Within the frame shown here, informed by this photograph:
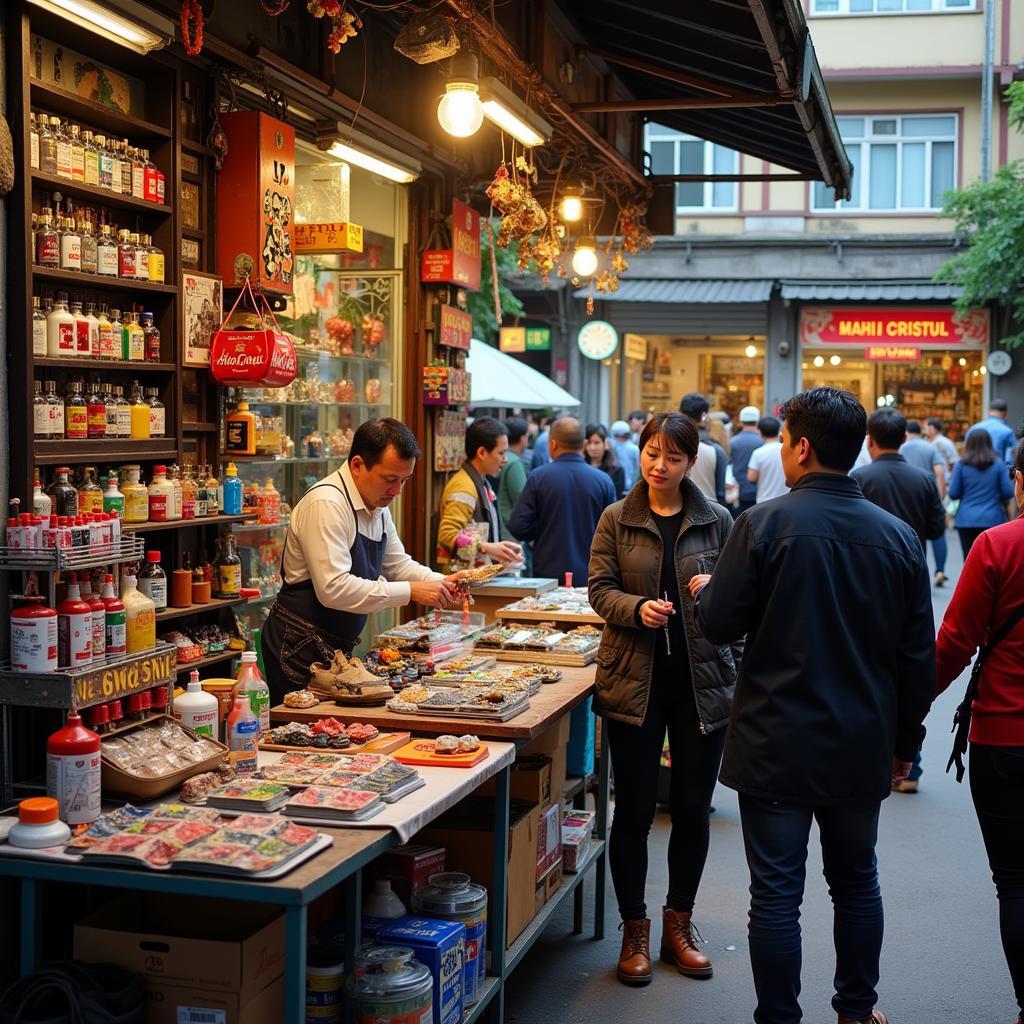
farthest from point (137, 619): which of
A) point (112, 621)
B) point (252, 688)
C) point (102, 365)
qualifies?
point (102, 365)

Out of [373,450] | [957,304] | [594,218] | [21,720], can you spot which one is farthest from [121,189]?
[957,304]

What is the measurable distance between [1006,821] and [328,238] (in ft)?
13.5

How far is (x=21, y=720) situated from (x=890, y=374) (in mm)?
22659

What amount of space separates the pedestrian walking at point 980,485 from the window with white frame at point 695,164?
11588mm

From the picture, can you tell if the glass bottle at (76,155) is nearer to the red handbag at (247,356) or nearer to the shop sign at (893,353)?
the red handbag at (247,356)

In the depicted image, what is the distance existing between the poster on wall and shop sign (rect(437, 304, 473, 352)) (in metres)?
2.92

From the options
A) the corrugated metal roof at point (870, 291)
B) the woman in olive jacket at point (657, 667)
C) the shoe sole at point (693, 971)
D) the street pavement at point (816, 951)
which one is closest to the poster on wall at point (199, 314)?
the woman in olive jacket at point (657, 667)

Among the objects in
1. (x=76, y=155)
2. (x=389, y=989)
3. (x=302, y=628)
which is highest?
(x=76, y=155)

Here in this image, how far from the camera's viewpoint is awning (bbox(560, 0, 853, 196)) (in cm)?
640

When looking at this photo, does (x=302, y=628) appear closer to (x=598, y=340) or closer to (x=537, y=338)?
(x=598, y=340)

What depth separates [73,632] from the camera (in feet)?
12.3

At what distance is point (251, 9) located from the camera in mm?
5727

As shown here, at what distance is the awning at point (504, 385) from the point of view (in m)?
13.5

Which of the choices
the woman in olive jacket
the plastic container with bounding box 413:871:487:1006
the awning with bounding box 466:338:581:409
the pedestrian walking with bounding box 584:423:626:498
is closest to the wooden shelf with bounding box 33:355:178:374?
the woman in olive jacket
